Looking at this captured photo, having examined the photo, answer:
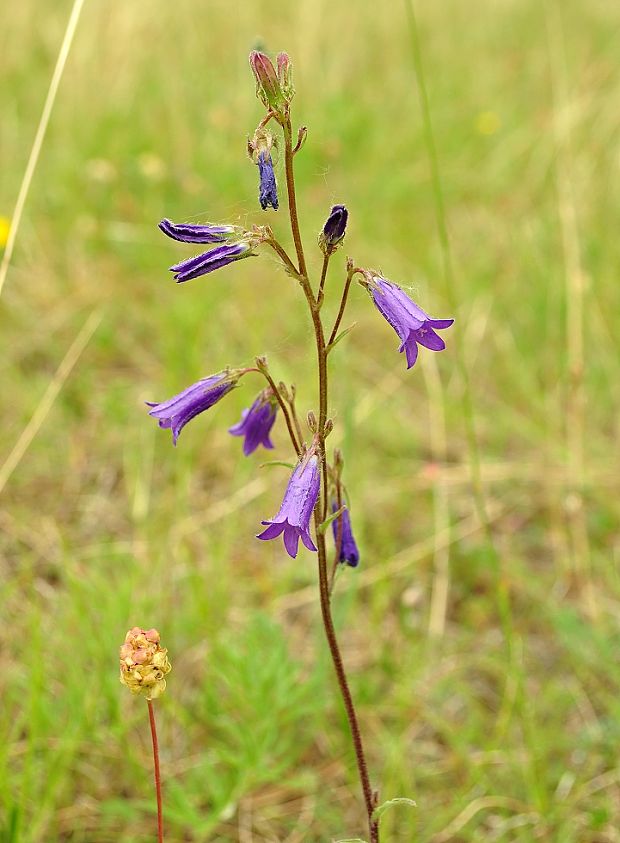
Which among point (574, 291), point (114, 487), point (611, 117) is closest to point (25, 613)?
point (114, 487)

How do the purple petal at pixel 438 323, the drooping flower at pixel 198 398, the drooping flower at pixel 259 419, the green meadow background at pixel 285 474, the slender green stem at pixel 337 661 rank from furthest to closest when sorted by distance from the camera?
the green meadow background at pixel 285 474, the drooping flower at pixel 259 419, the drooping flower at pixel 198 398, the slender green stem at pixel 337 661, the purple petal at pixel 438 323

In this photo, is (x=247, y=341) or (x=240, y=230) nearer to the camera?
(x=240, y=230)

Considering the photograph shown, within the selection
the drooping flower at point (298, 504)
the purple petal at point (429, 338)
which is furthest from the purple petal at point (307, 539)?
the purple petal at point (429, 338)

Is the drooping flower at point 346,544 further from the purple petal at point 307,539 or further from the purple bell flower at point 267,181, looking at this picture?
the purple bell flower at point 267,181

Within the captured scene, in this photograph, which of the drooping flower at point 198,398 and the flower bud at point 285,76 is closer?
the flower bud at point 285,76

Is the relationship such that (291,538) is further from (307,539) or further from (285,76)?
(285,76)

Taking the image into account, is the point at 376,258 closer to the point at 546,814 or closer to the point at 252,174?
the point at 252,174
